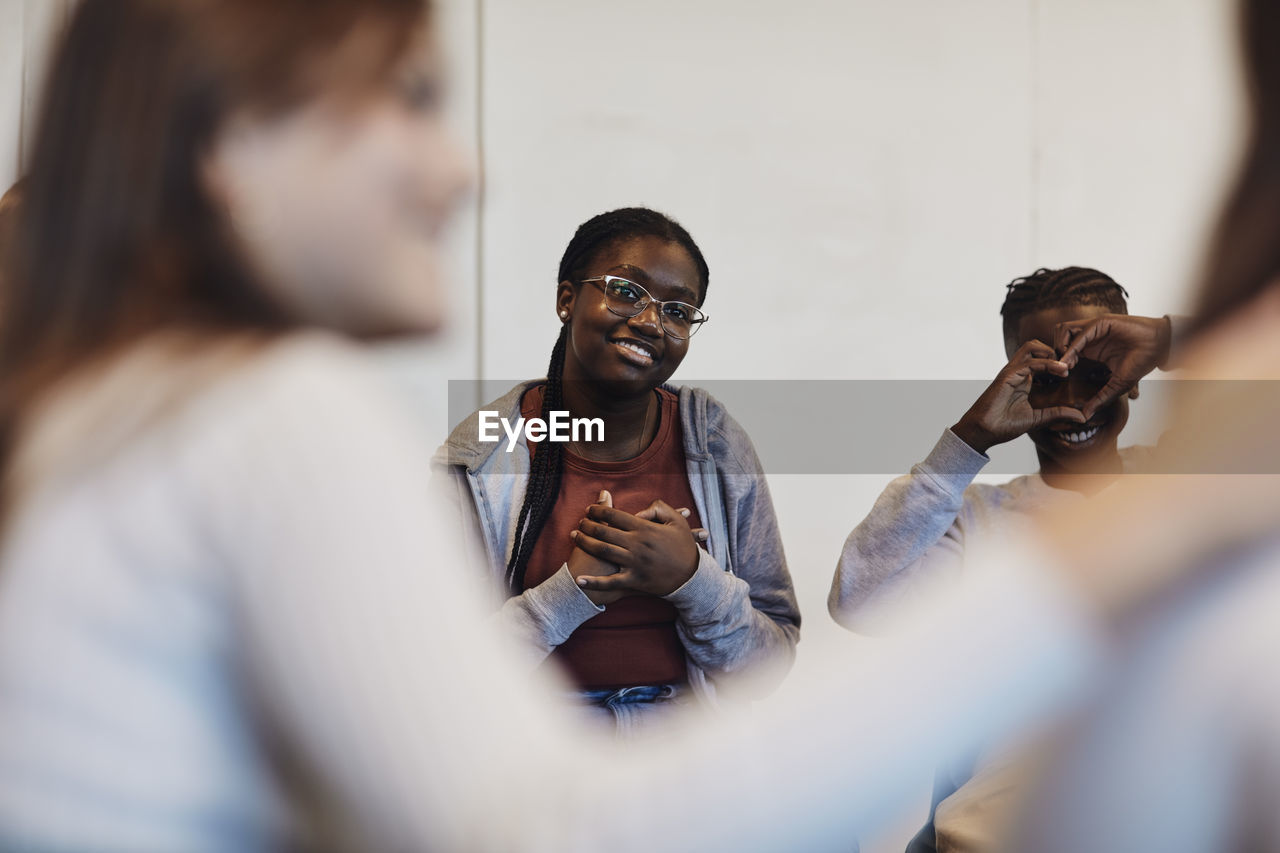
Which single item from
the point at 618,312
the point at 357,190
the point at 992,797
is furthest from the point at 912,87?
the point at 357,190

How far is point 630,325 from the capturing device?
1851 millimetres

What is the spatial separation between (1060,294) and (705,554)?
91 cm

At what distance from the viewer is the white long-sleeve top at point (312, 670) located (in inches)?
18.6

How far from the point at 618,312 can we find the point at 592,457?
0.92 ft

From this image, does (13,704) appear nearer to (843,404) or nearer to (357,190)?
(357,190)

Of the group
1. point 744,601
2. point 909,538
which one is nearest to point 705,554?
point 744,601

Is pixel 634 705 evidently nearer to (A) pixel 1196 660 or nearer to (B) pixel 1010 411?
(B) pixel 1010 411

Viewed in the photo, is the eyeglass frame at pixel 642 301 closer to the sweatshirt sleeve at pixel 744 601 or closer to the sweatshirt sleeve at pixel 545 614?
the sweatshirt sleeve at pixel 744 601

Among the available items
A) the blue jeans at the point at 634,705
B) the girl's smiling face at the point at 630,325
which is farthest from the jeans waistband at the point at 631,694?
the girl's smiling face at the point at 630,325

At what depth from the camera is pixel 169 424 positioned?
50 cm

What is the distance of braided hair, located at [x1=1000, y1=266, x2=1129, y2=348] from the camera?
76.1 inches

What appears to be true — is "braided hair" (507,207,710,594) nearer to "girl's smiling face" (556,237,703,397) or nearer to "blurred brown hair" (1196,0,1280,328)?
"girl's smiling face" (556,237,703,397)

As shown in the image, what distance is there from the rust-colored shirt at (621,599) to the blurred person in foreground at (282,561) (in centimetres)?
113

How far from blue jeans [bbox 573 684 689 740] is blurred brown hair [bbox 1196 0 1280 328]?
119 cm
